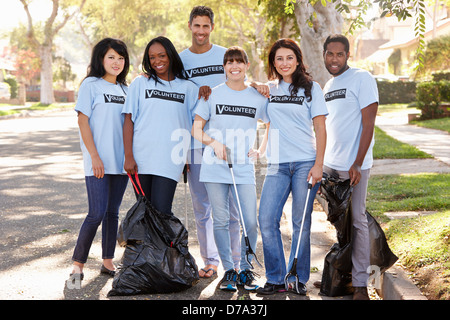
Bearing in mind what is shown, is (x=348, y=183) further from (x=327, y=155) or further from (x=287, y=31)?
(x=287, y=31)

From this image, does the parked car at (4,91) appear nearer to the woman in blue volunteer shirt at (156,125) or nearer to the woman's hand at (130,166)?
the woman in blue volunteer shirt at (156,125)

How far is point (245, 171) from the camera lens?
4.82 meters

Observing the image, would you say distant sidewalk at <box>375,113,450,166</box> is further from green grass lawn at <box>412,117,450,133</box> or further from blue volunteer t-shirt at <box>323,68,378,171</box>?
blue volunteer t-shirt at <box>323,68,378,171</box>

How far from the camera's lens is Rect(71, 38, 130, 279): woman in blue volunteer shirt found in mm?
4902

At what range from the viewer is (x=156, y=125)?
4.82 m

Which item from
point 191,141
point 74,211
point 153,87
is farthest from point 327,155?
point 74,211

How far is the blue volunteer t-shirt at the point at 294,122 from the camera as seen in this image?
4637 millimetres

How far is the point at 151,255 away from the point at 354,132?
1.83m

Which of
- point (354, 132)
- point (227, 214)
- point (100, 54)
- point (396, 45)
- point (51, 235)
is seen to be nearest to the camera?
point (354, 132)

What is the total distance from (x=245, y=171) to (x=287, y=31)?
12397mm

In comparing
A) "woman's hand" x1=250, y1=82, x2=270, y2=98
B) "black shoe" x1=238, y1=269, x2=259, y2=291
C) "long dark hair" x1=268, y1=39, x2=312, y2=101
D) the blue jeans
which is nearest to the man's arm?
the blue jeans

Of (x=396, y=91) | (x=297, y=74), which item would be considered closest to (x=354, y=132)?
(x=297, y=74)

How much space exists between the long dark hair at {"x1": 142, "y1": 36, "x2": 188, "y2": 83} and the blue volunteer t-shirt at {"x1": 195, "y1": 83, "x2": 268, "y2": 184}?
37 centimetres

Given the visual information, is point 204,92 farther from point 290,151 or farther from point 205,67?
point 290,151
